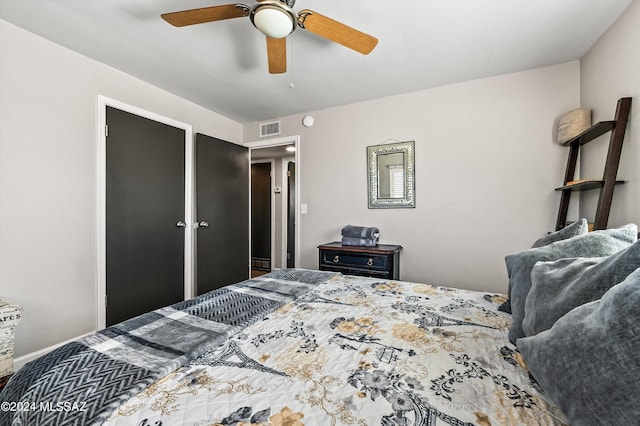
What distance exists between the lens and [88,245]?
2295 mm

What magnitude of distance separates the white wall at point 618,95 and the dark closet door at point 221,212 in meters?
3.62

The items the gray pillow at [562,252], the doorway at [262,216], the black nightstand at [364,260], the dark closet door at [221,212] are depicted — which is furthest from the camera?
the doorway at [262,216]

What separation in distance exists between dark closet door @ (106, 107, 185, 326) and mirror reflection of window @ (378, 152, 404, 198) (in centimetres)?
225

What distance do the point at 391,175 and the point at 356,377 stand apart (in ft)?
8.17

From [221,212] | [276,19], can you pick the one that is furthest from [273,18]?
[221,212]

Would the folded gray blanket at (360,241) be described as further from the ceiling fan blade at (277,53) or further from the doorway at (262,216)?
the doorway at (262,216)

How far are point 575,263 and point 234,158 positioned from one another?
3.54 metres

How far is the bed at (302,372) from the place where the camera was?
63 cm

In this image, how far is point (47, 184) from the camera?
81.6 inches

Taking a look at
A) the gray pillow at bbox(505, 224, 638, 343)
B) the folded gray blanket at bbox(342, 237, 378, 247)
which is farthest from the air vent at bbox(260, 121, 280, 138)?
the gray pillow at bbox(505, 224, 638, 343)

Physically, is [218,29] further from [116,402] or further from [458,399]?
[458,399]

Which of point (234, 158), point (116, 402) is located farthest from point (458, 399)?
point (234, 158)

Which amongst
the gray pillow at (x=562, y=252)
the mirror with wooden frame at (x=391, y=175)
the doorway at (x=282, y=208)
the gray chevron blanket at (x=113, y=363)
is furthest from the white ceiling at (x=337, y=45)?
the doorway at (x=282, y=208)

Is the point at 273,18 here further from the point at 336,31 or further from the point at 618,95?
the point at 618,95
